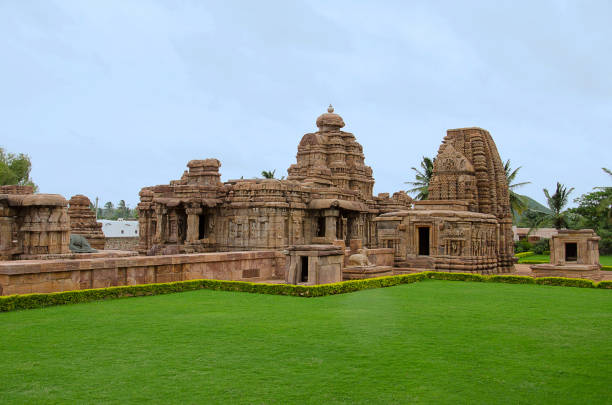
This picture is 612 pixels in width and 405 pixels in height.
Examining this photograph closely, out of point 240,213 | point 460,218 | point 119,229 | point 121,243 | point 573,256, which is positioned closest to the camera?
point 460,218

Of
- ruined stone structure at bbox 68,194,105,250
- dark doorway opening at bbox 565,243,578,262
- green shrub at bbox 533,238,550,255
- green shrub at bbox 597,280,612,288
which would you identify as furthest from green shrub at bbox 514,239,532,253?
ruined stone structure at bbox 68,194,105,250

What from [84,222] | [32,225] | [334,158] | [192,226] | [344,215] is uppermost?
[334,158]

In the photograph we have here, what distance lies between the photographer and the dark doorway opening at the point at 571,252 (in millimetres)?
24438

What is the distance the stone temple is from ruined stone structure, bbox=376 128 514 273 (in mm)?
36

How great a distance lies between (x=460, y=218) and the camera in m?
20.8

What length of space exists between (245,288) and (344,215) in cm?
1470

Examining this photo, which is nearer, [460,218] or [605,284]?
[605,284]

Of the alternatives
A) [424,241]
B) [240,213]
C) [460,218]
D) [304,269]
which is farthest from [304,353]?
[240,213]

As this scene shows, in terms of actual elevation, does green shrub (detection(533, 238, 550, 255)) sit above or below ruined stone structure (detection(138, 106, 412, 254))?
below

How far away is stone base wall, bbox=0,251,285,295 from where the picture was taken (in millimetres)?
11529

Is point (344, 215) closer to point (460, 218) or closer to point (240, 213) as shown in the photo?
point (240, 213)

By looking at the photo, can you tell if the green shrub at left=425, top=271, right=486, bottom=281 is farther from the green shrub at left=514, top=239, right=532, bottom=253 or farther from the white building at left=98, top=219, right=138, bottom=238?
the white building at left=98, top=219, right=138, bottom=238

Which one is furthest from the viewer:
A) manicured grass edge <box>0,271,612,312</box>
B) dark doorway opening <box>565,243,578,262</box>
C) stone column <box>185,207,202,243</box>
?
stone column <box>185,207,202,243</box>

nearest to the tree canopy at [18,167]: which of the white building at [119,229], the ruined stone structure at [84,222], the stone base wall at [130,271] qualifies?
the white building at [119,229]
